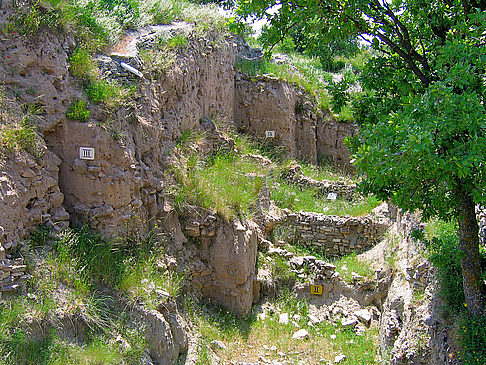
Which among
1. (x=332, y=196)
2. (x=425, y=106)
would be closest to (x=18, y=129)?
(x=425, y=106)

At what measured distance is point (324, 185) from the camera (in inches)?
493

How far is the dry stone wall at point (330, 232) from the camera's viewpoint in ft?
34.9

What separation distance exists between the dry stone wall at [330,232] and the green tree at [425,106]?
15.8 ft

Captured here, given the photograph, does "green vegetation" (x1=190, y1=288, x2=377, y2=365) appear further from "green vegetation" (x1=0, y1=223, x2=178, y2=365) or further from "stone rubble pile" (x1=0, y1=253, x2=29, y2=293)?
"stone rubble pile" (x1=0, y1=253, x2=29, y2=293)

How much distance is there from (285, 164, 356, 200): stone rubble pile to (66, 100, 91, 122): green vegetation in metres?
6.78

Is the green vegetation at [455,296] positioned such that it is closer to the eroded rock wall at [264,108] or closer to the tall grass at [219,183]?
the tall grass at [219,183]

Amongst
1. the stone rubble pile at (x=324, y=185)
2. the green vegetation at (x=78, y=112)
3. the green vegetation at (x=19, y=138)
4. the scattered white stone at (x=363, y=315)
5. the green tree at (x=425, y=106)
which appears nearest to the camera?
the green tree at (x=425, y=106)

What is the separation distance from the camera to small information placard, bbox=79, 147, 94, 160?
22.5ft

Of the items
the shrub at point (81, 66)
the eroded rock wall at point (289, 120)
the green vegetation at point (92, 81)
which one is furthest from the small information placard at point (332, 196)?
the shrub at point (81, 66)

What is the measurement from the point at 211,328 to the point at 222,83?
689 cm

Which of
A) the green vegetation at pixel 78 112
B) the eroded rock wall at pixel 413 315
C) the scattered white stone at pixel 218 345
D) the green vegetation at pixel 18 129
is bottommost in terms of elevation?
the scattered white stone at pixel 218 345

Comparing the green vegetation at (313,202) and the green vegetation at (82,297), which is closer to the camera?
the green vegetation at (82,297)

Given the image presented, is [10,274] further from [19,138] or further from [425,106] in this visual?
[425,106]

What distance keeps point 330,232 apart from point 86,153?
238 inches
